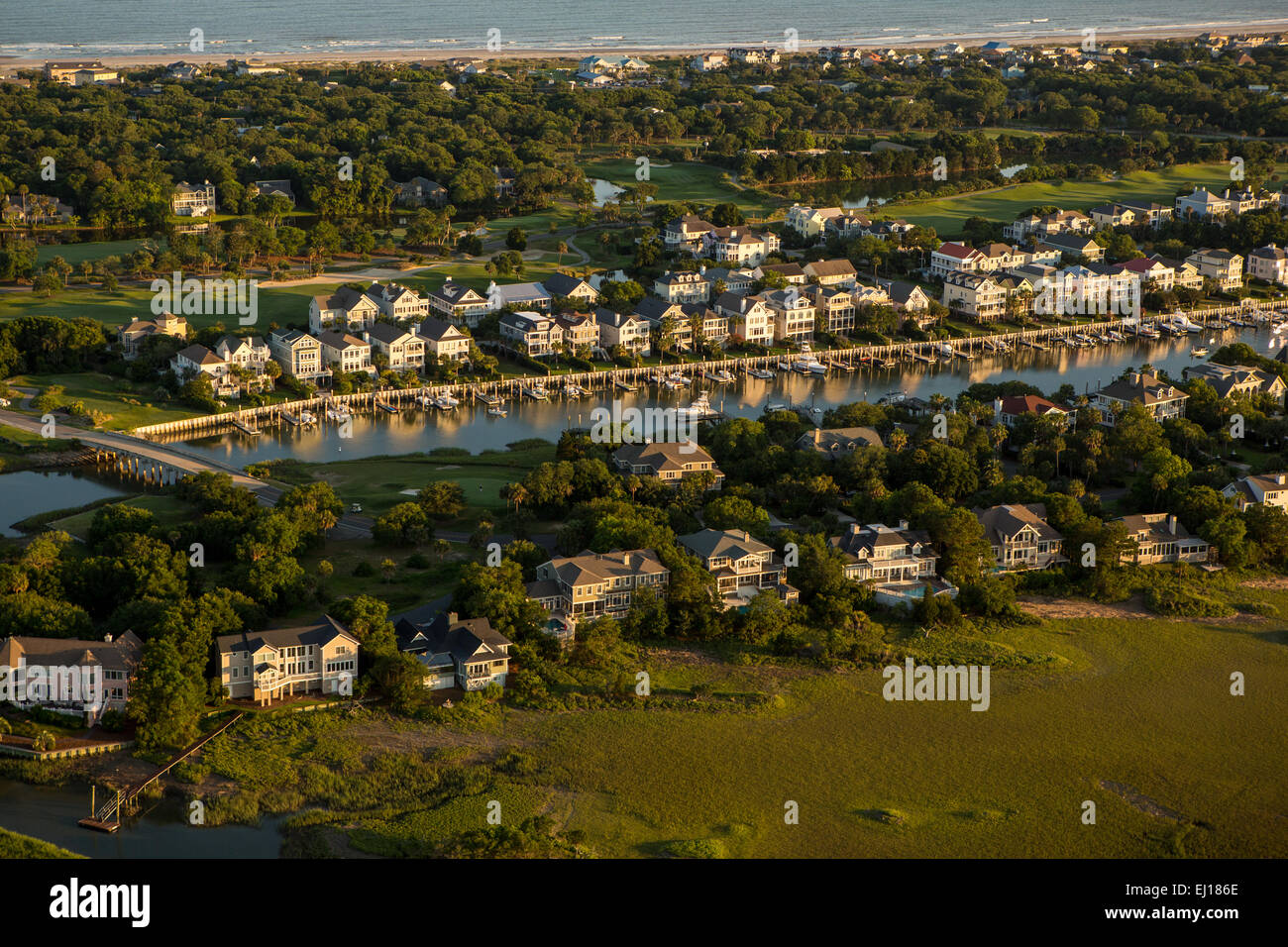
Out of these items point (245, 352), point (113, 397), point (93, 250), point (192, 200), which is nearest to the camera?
point (113, 397)

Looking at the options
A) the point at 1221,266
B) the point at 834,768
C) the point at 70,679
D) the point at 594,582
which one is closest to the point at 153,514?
the point at 70,679

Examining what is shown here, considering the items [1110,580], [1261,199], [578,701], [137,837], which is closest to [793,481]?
[1110,580]

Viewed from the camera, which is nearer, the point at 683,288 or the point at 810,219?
the point at 683,288

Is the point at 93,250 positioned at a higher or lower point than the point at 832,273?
higher

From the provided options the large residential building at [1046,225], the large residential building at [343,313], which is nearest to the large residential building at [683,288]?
the large residential building at [343,313]

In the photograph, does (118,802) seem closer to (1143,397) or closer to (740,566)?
(740,566)

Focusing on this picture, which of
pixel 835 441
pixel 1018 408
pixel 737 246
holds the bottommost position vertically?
pixel 835 441

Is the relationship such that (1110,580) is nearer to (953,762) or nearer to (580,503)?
(953,762)
